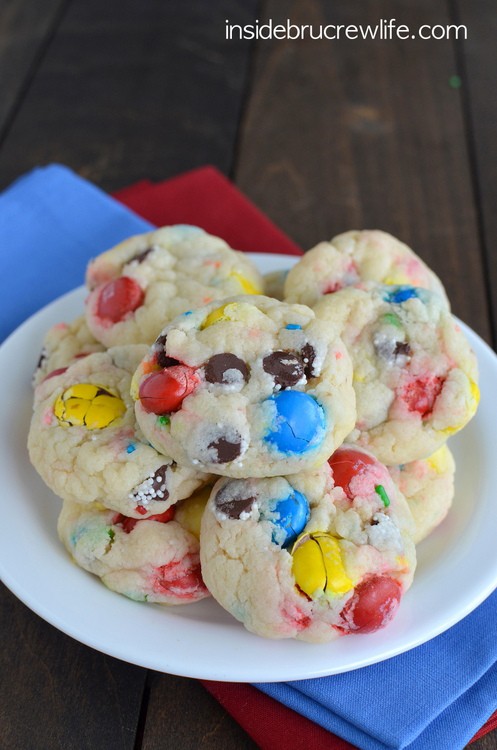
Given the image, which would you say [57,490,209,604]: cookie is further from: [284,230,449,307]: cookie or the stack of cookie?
[284,230,449,307]: cookie

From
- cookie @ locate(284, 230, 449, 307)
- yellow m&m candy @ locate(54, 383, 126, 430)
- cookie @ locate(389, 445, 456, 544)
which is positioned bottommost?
yellow m&m candy @ locate(54, 383, 126, 430)

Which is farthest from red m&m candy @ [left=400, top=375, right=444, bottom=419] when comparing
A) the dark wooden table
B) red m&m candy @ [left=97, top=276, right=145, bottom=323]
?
the dark wooden table

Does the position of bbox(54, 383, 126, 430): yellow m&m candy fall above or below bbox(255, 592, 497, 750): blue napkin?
above

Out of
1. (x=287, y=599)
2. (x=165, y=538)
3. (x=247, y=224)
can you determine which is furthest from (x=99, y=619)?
(x=247, y=224)

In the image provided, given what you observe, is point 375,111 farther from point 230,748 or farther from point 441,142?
point 230,748

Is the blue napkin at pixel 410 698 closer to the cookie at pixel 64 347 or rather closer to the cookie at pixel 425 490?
the cookie at pixel 425 490

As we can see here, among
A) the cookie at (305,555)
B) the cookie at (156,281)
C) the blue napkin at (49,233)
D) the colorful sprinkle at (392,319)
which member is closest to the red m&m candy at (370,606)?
the cookie at (305,555)
